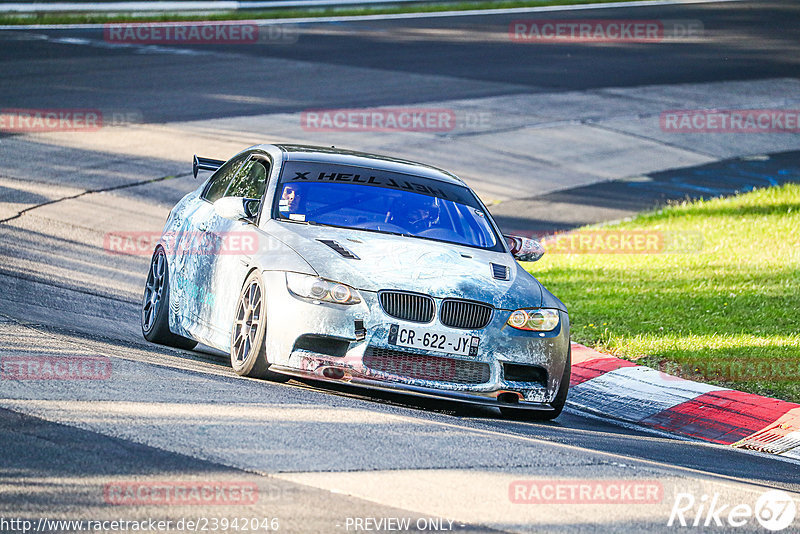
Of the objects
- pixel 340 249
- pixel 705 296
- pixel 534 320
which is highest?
pixel 340 249

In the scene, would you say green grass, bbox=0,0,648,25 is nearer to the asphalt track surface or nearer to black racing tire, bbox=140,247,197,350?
the asphalt track surface

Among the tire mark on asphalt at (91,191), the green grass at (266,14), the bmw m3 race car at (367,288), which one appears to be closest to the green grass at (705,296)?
the bmw m3 race car at (367,288)

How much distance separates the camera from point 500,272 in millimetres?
8016

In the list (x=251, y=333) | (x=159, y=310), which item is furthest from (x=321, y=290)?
(x=159, y=310)

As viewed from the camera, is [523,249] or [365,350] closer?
[365,350]

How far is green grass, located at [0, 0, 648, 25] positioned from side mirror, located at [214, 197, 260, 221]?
71.1ft

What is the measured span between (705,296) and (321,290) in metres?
5.88

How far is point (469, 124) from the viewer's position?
2114 cm

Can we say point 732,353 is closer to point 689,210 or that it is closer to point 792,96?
point 689,210

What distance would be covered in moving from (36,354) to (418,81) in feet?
58.1

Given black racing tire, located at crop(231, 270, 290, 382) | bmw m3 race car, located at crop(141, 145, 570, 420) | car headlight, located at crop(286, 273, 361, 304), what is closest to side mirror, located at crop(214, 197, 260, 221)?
bmw m3 race car, located at crop(141, 145, 570, 420)

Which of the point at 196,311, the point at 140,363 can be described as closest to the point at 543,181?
the point at 196,311

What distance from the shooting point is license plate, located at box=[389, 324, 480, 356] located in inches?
286

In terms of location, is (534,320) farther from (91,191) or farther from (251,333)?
(91,191)
